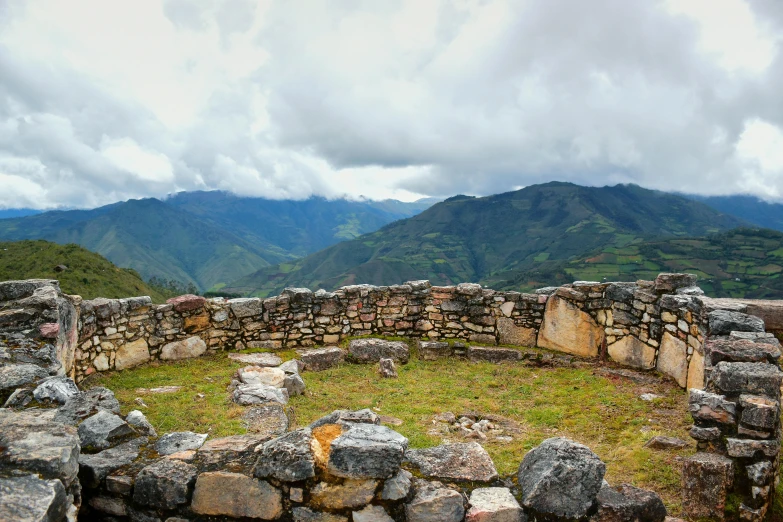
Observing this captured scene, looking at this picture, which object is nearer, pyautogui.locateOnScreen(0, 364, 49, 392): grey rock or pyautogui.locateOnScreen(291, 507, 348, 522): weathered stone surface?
pyautogui.locateOnScreen(291, 507, 348, 522): weathered stone surface

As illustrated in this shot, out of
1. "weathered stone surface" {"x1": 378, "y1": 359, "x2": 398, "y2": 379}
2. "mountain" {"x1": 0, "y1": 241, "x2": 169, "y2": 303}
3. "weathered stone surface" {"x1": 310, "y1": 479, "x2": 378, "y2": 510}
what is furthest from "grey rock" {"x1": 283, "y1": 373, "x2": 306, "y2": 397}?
"mountain" {"x1": 0, "y1": 241, "x2": 169, "y2": 303}

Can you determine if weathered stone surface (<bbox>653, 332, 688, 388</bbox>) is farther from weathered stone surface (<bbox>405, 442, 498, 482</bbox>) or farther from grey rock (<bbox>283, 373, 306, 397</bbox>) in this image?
grey rock (<bbox>283, 373, 306, 397</bbox>)

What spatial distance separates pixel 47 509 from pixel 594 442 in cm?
670

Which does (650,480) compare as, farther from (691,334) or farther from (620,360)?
(620,360)

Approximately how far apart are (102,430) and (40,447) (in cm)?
100

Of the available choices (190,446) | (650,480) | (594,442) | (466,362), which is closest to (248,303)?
(466,362)

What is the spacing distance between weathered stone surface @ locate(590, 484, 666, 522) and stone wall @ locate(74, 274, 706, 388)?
17.5ft

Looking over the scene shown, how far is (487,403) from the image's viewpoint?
29.7 feet

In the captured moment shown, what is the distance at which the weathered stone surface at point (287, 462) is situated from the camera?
4.11 m

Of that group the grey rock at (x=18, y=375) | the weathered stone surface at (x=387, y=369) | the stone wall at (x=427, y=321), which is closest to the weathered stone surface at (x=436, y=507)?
the grey rock at (x=18, y=375)

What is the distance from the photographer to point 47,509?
3.44m

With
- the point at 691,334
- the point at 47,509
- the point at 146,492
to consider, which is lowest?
the point at 146,492

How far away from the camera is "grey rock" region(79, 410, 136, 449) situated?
4.88m

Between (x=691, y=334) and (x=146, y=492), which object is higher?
(x=691, y=334)
